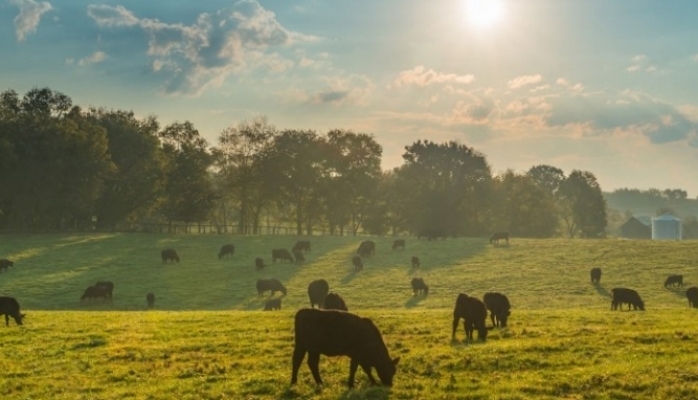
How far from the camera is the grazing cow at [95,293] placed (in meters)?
46.0

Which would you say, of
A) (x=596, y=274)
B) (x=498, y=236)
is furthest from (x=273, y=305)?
(x=498, y=236)

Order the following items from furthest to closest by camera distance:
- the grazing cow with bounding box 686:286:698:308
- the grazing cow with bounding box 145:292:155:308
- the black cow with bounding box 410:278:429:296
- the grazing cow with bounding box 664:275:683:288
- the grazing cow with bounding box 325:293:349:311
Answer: the grazing cow with bounding box 664:275:683:288
the black cow with bounding box 410:278:429:296
the grazing cow with bounding box 145:292:155:308
the grazing cow with bounding box 686:286:698:308
the grazing cow with bounding box 325:293:349:311

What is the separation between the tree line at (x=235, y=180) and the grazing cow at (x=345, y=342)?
6850 centimetres

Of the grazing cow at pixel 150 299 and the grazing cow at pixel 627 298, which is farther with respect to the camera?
the grazing cow at pixel 150 299

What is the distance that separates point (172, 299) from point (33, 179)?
48.3 meters

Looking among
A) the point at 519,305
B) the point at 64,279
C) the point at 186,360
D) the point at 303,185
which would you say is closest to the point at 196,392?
the point at 186,360

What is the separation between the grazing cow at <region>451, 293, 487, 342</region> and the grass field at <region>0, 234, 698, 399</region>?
17.5 inches

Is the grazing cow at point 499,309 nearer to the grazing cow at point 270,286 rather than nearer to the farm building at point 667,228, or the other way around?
the grazing cow at point 270,286

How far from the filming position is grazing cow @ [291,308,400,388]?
1355 cm

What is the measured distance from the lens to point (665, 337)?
18.7 metres

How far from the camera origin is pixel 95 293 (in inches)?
1816

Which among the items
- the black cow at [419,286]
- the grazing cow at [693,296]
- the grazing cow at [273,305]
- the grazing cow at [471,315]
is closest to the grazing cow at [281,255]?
the black cow at [419,286]

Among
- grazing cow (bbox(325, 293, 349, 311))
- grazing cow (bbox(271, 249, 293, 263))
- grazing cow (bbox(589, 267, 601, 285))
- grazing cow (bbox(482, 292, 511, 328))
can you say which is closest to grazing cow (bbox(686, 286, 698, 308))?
grazing cow (bbox(589, 267, 601, 285))

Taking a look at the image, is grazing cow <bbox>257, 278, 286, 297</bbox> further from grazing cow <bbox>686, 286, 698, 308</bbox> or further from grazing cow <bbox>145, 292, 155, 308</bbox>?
grazing cow <bbox>686, 286, 698, 308</bbox>
